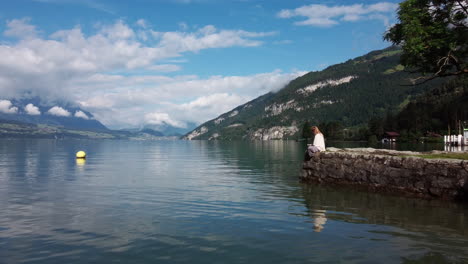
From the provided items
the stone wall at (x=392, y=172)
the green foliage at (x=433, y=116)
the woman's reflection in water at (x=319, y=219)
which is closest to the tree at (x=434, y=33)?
the stone wall at (x=392, y=172)

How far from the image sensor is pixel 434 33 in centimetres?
2303

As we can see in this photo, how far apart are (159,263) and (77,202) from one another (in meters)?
12.1

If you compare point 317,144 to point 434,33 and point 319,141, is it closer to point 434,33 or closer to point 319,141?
point 319,141

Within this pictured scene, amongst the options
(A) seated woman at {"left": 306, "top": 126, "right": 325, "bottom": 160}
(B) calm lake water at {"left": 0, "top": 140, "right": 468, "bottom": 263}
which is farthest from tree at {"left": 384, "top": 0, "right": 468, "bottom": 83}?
(B) calm lake water at {"left": 0, "top": 140, "right": 468, "bottom": 263}

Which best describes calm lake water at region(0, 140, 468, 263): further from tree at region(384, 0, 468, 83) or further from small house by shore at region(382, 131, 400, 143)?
small house by shore at region(382, 131, 400, 143)

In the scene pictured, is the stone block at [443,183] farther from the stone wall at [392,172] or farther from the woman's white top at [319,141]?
the woman's white top at [319,141]

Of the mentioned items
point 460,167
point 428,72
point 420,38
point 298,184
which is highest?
point 420,38

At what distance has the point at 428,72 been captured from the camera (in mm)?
24766

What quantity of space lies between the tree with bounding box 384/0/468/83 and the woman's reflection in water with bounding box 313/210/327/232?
1292cm

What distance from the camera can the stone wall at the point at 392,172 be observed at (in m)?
18.6

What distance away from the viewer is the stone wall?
18578 mm

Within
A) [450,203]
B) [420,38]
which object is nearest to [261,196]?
[450,203]

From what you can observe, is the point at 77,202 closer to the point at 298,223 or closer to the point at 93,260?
the point at 93,260

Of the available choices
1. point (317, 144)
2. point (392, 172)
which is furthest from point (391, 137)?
point (392, 172)
